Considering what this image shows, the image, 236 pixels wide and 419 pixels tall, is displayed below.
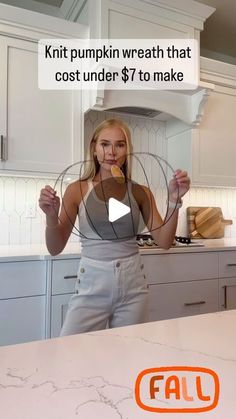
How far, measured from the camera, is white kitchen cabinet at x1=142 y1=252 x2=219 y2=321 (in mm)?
1721

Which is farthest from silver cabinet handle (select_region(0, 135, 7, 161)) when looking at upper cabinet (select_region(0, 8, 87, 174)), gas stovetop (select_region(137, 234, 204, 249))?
gas stovetop (select_region(137, 234, 204, 249))

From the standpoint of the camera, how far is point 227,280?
1958mm

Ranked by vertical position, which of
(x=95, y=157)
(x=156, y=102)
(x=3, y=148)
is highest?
(x=156, y=102)

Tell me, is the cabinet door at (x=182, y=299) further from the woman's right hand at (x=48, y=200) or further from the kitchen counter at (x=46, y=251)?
the woman's right hand at (x=48, y=200)

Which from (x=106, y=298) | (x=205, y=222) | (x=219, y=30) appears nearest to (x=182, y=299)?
(x=205, y=222)

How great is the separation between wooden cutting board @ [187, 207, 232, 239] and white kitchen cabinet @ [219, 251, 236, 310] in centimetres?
46

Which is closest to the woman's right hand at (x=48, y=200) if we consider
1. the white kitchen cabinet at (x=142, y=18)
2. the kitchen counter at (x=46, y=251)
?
the kitchen counter at (x=46, y=251)

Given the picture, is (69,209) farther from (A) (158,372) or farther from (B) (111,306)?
(A) (158,372)

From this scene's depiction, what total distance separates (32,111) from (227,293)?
5.21 ft

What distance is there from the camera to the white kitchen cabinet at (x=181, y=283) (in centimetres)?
172

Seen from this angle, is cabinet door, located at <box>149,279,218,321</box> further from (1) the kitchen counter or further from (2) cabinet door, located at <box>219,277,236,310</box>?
(1) the kitchen counter

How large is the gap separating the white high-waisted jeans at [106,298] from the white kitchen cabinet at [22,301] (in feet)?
2.04

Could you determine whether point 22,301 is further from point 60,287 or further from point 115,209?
point 115,209

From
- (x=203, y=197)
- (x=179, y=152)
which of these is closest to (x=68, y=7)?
(x=179, y=152)
